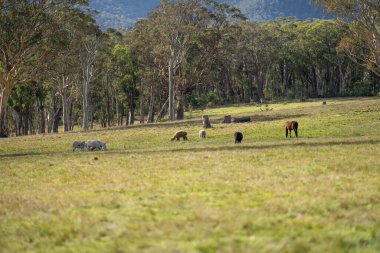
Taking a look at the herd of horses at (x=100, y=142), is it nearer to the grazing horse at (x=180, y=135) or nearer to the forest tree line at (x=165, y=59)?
the grazing horse at (x=180, y=135)

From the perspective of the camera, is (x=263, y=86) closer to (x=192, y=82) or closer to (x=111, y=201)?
(x=192, y=82)

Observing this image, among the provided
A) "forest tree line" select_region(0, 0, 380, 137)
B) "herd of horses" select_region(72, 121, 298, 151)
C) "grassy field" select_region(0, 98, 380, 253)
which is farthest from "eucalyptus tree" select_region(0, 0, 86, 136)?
"grassy field" select_region(0, 98, 380, 253)

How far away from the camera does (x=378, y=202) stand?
10.4 m

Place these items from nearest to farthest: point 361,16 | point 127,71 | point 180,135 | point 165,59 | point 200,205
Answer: point 200,205 < point 180,135 < point 361,16 < point 165,59 < point 127,71

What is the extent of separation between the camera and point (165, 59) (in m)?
68.8

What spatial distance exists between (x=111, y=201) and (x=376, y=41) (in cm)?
4015

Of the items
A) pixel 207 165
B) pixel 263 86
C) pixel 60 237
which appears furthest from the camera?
pixel 263 86

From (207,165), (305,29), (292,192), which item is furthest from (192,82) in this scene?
(292,192)

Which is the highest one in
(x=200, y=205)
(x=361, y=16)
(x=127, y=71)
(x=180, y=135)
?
(x=361, y=16)

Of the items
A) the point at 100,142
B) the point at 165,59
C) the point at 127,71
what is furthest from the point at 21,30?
the point at 127,71

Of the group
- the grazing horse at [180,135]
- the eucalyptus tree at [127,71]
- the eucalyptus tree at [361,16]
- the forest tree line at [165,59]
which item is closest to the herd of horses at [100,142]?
the grazing horse at [180,135]

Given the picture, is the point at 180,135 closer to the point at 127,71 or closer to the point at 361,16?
the point at 361,16

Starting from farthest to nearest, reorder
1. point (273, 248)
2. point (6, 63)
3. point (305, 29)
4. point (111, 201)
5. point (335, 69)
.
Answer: point (335, 69)
point (305, 29)
point (6, 63)
point (111, 201)
point (273, 248)

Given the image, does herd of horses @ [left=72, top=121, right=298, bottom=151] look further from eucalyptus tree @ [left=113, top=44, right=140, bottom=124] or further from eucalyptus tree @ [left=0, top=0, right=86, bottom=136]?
eucalyptus tree @ [left=113, top=44, right=140, bottom=124]
